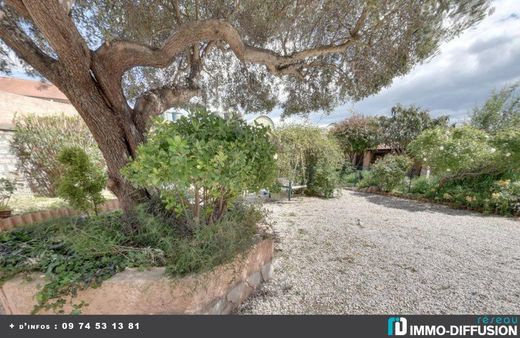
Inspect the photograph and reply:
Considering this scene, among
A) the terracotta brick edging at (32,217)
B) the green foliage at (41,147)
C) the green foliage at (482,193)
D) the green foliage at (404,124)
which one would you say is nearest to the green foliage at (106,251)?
the terracotta brick edging at (32,217)

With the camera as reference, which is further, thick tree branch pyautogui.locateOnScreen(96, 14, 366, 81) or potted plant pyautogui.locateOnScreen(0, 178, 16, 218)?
potted plant pyautogui.locateOnScreen(0, 178, 16, 218)

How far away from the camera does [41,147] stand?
5.38 meters

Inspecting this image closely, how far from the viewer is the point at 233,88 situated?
5723 mm

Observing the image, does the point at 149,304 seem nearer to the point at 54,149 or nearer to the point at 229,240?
the point at 229,240

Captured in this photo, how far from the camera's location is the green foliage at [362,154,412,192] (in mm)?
8189

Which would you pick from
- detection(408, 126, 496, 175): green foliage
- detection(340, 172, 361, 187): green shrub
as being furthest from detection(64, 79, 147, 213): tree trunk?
detection(340, 172, 361, 187): green shrub

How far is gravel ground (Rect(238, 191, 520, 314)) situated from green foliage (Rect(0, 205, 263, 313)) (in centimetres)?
76

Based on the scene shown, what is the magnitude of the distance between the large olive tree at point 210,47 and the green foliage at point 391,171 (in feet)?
15.2

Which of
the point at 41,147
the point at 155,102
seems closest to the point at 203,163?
the point at 155,102

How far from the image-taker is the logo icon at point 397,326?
5.91 ft

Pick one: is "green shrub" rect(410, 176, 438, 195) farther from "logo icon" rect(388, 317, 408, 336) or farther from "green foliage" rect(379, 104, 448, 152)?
"logo icon" rect(388, 317, 408, 336)

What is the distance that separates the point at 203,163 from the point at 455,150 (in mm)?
8075

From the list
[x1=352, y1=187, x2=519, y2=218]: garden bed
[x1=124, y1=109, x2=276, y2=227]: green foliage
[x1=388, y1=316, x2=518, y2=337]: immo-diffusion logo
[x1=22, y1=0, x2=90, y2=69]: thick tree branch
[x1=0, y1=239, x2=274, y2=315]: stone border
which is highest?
[x1=22, y1=0, x2=90, y2=69]: thick tree branch

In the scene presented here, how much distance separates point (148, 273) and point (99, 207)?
2276 millimetres
